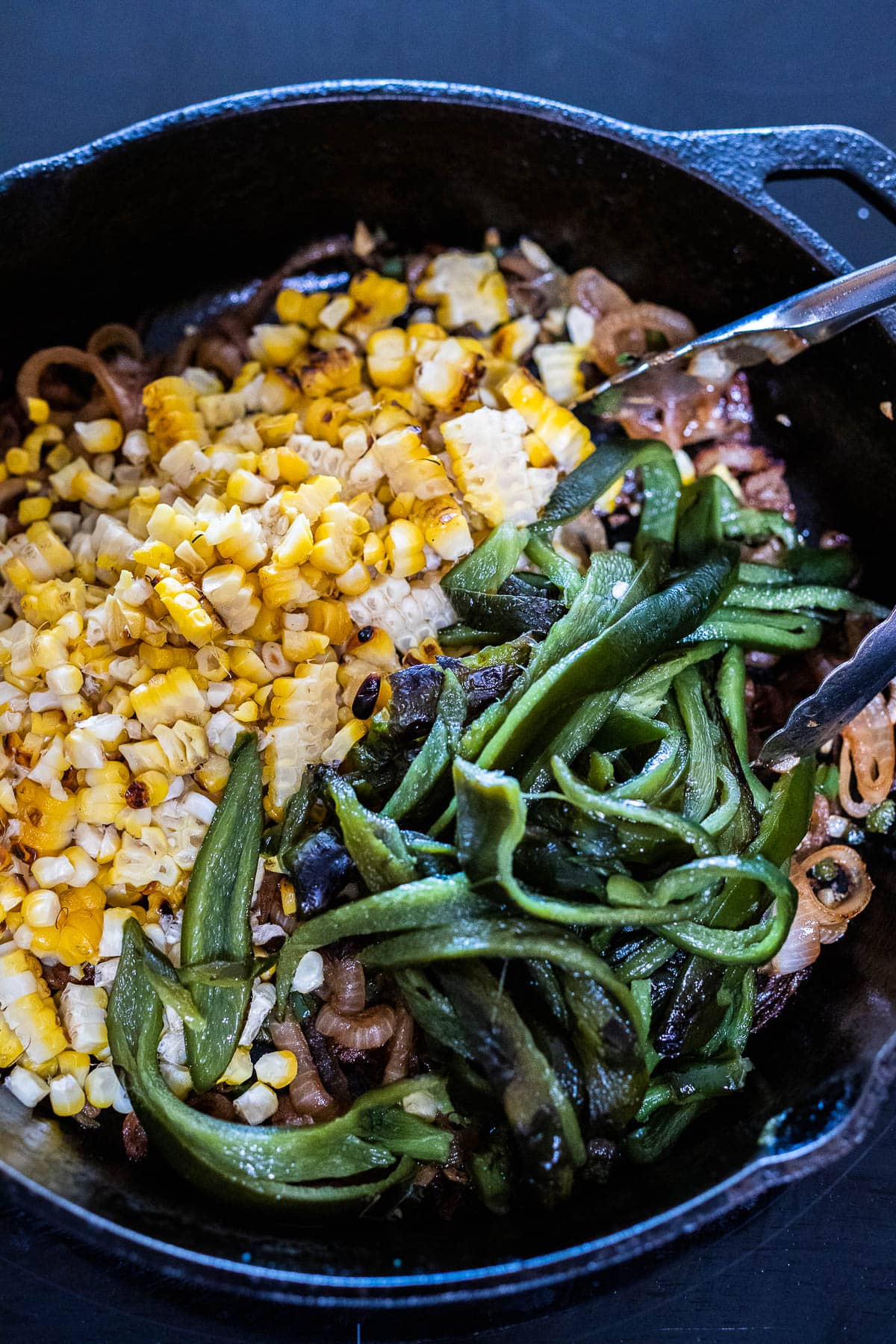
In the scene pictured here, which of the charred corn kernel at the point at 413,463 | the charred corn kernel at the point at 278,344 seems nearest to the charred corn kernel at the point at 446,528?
the charred corn kernel at the point at 413,463

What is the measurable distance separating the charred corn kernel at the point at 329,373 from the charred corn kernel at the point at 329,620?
0.54m

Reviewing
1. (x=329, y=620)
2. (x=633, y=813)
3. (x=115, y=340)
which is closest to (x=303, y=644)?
(x=329, y=620)

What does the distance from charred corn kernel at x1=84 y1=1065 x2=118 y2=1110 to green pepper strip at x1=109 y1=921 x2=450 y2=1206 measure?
5.0 inches

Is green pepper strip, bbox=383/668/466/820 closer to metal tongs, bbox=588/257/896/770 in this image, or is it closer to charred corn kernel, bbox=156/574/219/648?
charred corn kernel, bbox=156/574/219/648

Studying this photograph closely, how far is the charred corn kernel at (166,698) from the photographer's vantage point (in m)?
1.60

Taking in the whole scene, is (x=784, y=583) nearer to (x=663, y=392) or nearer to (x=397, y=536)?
(x=663, y=392)

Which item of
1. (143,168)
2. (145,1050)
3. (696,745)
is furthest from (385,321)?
(145,1050)

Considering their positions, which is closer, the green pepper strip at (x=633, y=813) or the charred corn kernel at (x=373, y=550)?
the green pepper strip at (x=633, y=813)

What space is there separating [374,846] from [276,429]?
91 centimetres

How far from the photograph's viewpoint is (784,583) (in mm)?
1928

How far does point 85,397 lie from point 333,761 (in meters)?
1.13

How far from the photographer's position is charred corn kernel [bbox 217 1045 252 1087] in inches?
62.3

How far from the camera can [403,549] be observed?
1.75 m

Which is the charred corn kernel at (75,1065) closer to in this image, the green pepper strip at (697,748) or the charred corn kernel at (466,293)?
the green pepper strip at (697,748)
